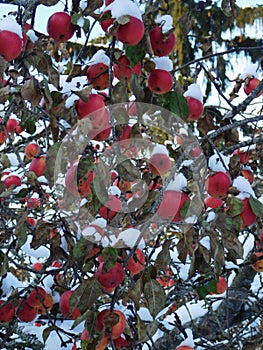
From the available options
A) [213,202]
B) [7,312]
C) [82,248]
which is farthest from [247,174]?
[7,312]

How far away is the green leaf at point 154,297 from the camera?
3.81ft

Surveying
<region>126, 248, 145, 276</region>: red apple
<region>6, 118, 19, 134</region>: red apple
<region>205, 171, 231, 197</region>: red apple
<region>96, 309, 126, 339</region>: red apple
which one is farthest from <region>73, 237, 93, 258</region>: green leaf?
<region>6, 118, 19, 134</region>: red apple

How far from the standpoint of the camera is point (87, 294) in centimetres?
113

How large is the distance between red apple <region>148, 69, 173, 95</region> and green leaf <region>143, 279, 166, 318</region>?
0.50m

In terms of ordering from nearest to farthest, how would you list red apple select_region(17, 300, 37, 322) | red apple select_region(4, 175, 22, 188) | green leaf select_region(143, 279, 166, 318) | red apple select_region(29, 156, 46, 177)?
green leaf select_region(143, 279, 166, 318) < red apple select_region(17, 300, 37, 322) < red apple select_region(29, 156, 46, 177) < red apple select_region(4, 175, 22, 188)

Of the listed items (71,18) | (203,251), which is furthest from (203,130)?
(71,18)

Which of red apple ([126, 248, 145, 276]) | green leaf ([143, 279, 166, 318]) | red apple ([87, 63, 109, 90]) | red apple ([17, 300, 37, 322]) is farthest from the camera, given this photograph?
red apple ([17, 300, 37, 322])

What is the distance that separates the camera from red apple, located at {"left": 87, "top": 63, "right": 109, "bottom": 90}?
1269 mm

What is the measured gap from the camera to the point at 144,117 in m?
1.28

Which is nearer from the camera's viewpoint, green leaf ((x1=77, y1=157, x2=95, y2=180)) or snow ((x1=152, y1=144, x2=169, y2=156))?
green leaf ((x1=77, y1=157, x2=95, y2=180))

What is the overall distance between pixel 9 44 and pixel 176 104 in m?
0.44

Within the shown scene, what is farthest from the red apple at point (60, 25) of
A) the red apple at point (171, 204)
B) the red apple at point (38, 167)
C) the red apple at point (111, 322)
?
the red apple at point (111, 322)

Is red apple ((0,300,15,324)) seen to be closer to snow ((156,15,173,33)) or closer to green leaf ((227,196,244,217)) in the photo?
green leaf ((227,196,244,217))

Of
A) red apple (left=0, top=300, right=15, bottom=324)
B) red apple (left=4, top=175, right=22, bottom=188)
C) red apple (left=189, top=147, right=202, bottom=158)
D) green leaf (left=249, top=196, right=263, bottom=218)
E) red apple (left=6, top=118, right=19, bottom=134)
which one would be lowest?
red apple (left=0, top=300, right=15, bottom=324)
